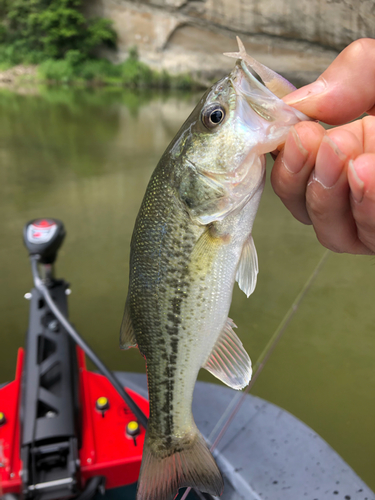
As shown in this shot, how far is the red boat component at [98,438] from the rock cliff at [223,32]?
12.9 metres

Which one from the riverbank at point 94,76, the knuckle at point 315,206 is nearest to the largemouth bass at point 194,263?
the knuckle at point 315,206

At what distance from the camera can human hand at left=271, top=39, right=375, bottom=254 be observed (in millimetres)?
709

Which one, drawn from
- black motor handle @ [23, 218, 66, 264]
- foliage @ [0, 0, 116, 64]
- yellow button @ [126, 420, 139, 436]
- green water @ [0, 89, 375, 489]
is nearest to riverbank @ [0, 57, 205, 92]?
foliage @ [0, 0, 116, 64]

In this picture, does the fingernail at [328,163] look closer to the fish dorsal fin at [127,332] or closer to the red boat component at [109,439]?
the fish dorsal fin at [127,332]

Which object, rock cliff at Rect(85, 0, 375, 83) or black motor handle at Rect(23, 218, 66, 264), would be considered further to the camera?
rock cliff at Rect(85, 0, 375, 83)

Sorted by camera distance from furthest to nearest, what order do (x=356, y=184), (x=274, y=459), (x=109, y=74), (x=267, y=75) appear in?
(x=109, y=74), (x=274, y=459), (x=267, y=75), (x=356, y=184)

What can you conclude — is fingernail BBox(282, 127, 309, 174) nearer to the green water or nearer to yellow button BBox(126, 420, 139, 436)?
yellow button BBox(126, 420, 139, 436)

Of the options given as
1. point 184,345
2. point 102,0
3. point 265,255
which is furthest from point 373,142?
point 102,0

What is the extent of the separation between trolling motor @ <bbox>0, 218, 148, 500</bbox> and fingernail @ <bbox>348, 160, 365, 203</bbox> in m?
1.15

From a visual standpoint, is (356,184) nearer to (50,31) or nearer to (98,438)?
(98,438)

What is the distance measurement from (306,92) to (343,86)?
103 mm

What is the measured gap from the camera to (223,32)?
17297 mm

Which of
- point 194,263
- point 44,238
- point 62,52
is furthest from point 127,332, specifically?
point 62,52

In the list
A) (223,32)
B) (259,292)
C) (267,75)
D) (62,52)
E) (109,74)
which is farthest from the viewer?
(62,52)
